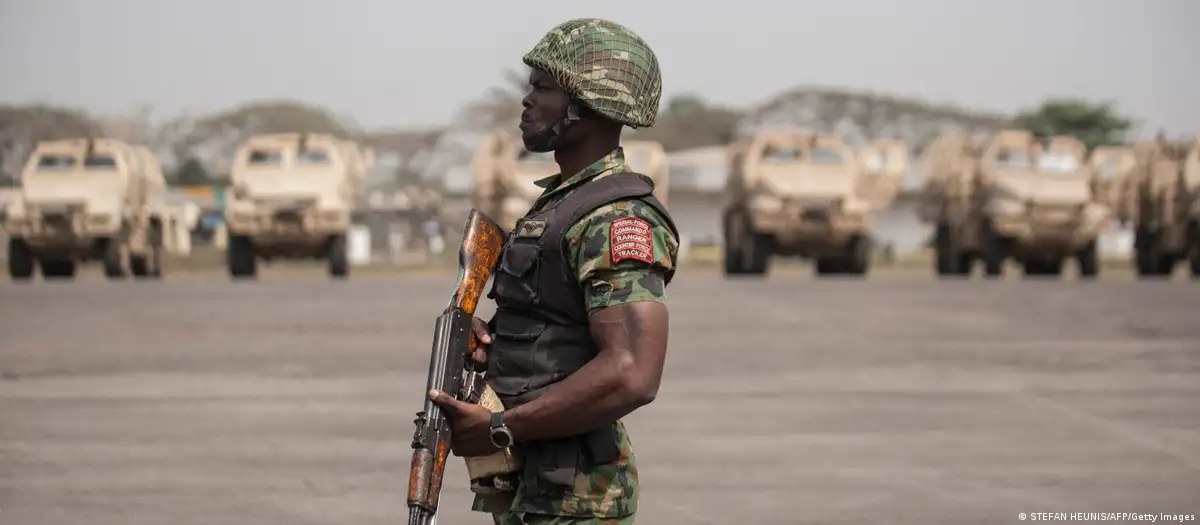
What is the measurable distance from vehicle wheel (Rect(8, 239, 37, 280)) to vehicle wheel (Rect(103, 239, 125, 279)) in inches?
43.8

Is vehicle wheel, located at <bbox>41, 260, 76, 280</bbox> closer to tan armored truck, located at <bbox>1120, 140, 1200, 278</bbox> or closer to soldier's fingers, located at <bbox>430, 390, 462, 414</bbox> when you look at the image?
tan armored truck, located at <bbox>1120, 140, 1200, 278</bbox>

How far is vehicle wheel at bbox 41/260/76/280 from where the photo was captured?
26891mm

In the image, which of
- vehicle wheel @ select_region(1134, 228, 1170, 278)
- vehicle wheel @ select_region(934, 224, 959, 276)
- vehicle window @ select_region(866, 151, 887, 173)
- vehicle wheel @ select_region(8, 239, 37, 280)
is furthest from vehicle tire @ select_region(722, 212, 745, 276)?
vehicle wheel @ select_region(8, 239, 37, 280)

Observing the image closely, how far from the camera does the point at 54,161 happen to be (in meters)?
25.8

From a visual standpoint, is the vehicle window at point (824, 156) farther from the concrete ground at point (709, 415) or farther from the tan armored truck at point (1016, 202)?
the concrete ground at point (709, 415)

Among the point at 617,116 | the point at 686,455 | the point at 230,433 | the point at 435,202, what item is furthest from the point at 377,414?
the point at 435,202

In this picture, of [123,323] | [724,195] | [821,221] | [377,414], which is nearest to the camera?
[377,414]

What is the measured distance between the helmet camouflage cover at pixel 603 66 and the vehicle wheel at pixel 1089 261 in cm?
2283

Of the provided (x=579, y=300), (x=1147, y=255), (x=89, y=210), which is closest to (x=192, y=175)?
(x=89, y=210)

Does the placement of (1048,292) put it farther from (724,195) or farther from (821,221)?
(724,195)

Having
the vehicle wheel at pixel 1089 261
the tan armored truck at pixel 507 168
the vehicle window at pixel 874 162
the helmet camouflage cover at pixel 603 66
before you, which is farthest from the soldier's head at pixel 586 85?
the vehicle wheel at pixel 1089 261

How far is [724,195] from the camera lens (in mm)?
26094

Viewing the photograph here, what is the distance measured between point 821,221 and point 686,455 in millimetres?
15561

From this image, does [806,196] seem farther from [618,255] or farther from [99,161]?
[618,255]
